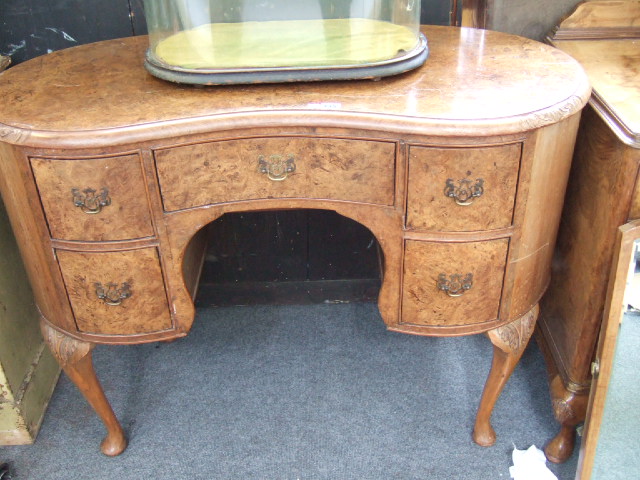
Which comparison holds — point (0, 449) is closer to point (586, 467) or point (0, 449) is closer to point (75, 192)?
point (75, 192)

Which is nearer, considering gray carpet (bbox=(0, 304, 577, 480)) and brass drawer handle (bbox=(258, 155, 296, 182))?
brass drawer handle (bbox=(258, 155, 296, 182))

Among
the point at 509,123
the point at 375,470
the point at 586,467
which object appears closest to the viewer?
the point at 509,123

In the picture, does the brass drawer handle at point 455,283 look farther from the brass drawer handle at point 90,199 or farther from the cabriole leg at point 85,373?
the cabriole leg at point 85,373

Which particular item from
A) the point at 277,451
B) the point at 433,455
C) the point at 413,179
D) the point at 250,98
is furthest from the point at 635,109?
the point at 277,451

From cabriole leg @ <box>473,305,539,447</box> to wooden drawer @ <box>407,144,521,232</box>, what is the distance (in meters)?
0.29

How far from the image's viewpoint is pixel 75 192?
4.33ft

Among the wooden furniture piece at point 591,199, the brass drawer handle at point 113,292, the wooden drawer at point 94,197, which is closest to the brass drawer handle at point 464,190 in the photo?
the wooden furniture piece at point 591,199

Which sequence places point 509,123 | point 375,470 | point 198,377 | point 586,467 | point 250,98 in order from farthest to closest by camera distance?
point 198,377, point 375,470, point 586,467, point 250,98, point 509,123

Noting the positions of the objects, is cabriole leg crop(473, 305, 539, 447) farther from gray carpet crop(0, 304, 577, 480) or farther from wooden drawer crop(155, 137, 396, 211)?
wooden drawer crop(155, 137, 396, 211)

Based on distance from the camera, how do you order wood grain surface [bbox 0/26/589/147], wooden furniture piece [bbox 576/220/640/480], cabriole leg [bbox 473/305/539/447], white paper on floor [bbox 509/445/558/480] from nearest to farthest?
Result: wood grain surface [bbox 0/26/589/147]
wooden furniture piece [bbox 576/220/640/480]
cabriole leg [bbox 473/305/539/447]
white paper on floor [bbox 509/445/558/480]

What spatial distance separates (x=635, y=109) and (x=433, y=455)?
96cm

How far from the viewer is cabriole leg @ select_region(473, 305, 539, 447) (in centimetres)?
155

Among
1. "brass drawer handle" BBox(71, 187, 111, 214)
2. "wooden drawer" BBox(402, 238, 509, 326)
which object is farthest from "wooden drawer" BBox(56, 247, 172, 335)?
"wooden drawer" BBox(402, 238, 509, 326)

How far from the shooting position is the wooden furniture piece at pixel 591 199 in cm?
139
